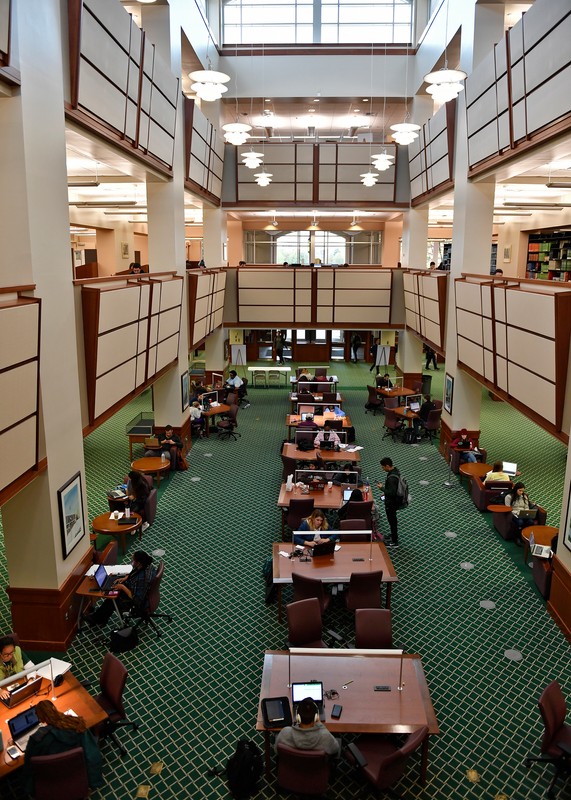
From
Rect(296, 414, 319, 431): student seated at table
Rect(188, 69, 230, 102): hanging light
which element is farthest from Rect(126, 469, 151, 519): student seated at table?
Rect(188, 69, 230, 102): hanging light

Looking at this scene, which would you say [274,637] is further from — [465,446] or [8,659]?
[465,446]

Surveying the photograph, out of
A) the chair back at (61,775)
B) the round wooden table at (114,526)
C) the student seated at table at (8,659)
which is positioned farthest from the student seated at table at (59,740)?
the round wooden table at (114,526)

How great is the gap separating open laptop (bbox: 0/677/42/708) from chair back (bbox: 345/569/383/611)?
4.09 m

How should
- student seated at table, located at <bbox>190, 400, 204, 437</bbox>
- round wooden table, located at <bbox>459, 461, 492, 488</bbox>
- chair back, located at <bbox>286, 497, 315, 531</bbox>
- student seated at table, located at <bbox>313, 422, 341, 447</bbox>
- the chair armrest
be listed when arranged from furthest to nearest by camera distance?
student seated at table, located at <bbox>190, 400, 204, 437</bbox>
student seated at table, located at <bbox>313, 422, 341, 447</bbox>
round wooden table, located at <bbox>459, 461, 492, 488</bbox>
chair back, located at <bbox>286, 497, 315, 531</bbox>
the chair armrest

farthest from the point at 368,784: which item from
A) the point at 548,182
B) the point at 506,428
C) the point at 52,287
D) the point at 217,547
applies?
the point at 506,428

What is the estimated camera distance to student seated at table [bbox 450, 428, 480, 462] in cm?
1421

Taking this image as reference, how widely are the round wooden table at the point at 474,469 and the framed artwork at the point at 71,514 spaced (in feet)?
28.1

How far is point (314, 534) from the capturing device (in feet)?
30.9

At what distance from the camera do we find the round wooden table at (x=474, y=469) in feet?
43.8

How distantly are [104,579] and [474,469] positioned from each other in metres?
8.77

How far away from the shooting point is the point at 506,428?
1867cm

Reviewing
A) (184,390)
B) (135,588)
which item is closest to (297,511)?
(135,588)

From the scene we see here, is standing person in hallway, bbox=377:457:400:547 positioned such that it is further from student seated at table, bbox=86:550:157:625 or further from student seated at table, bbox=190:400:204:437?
student seated at table, bbox=190:400:204:437

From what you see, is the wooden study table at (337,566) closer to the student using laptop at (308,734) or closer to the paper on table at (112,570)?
the paper on table at (112,570)
